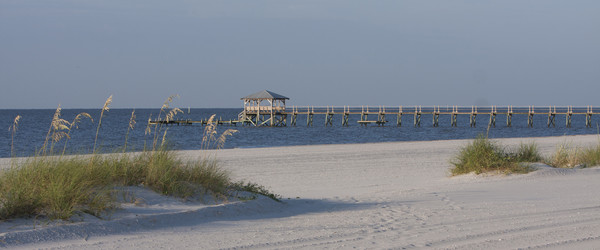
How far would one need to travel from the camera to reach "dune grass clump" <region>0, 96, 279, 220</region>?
565 cm

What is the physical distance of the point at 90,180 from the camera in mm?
6332

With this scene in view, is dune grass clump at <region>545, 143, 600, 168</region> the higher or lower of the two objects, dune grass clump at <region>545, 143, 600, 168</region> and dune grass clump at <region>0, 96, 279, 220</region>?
the lower

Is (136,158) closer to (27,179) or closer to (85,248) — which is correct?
(27,179)

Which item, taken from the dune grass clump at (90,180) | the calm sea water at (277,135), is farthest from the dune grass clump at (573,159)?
the calm sea water at (277,135)

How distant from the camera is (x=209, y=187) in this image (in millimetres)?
7293

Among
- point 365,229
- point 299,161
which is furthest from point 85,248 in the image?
point 299,161

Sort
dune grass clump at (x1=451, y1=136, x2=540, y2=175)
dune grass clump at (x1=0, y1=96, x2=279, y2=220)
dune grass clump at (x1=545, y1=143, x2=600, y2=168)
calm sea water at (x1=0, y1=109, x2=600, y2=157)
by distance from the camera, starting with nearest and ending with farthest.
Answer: dune grass clump at (x1=0, y1=96, x2=279, y2=220) < dune grass clump at (x1=451, y1=136, x2=540, y2=175) < dune grass clump at (x1=545, y1=143, x2=600, y2=168) < calm sea water at (x1=0, y1=109, x2=600, y2=157)

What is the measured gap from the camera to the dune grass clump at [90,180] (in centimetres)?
565

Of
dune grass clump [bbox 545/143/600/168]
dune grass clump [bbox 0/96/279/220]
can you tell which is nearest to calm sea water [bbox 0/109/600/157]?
dune grass clump [bbox 545/143/600/168]

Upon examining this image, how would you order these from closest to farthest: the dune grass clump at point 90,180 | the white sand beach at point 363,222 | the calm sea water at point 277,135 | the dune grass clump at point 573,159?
the white sand beach at point 363,222 < the dune grass clump at point 90,180 < the dune grass clump at point 573,159 < the calm sea water at point 277,135

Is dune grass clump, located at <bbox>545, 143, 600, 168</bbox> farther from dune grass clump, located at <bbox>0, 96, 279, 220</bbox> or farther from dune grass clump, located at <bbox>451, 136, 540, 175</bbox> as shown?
dune grass clump, located at <bbox>0, 96, 279, 220</bbox>

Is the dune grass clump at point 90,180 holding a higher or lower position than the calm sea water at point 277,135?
higher

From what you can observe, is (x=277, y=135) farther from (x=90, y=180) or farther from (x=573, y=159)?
(x=90, y=180)

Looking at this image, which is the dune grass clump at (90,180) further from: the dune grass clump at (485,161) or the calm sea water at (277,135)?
the calm sea water at (277,135)
